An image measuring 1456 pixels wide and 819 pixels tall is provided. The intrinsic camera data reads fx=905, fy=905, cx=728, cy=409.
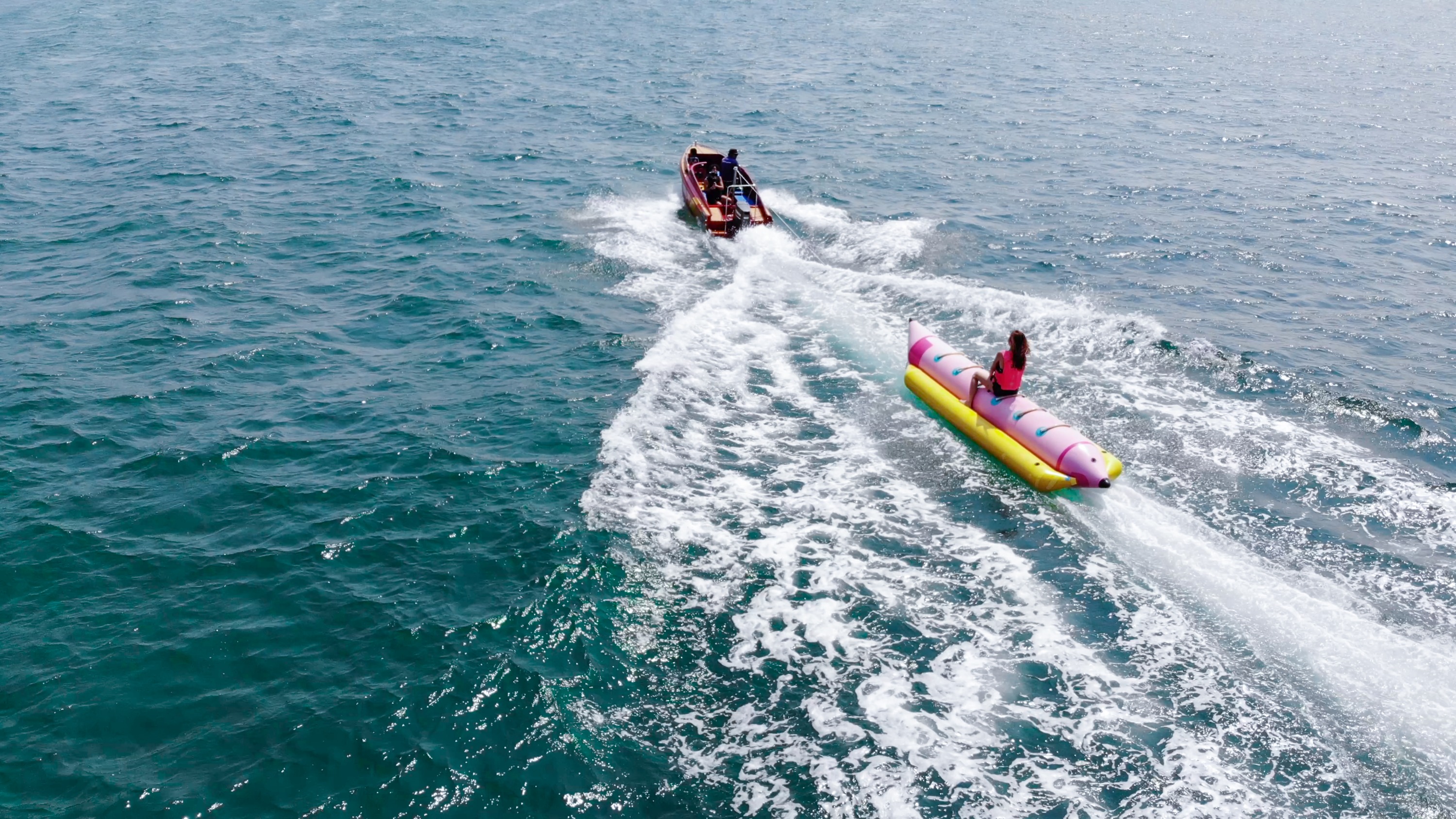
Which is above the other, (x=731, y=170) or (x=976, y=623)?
(x=731, y=170)

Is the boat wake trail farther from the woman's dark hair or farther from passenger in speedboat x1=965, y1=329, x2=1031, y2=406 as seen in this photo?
the woman's dark hair

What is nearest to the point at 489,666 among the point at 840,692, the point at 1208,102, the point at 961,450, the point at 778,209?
the point at 840,692

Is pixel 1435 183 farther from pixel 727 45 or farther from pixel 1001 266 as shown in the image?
pixel 727 45

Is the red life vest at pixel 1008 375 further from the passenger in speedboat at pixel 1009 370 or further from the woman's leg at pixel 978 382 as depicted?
the woman's leg at pixel 978 382

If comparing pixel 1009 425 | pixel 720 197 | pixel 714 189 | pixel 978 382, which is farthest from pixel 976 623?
pixel 714 189

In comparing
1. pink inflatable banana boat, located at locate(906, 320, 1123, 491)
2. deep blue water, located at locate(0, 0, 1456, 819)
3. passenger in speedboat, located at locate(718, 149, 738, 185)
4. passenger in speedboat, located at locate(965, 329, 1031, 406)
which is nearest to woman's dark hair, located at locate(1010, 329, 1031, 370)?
passenger in speedboat, located at locate(965, 329, 1031, 406)

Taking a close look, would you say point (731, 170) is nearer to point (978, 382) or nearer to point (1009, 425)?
point (978, 382)

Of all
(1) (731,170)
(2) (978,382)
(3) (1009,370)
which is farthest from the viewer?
(1) (731,170)
